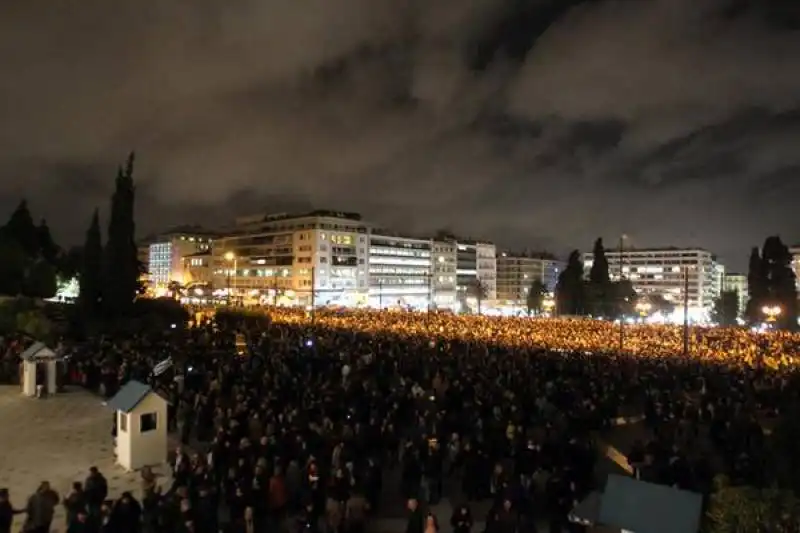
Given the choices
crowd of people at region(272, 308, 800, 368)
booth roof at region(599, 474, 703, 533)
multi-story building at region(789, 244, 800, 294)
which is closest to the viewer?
booth roof at region(599, 474, 703, 533)

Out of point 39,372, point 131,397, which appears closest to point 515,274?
point 39,372

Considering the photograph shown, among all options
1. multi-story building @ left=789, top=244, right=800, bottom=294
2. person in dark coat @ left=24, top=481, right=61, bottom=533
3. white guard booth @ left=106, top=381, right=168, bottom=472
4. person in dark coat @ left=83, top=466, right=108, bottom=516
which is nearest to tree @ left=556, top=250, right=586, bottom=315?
white guard booth @ left=106, top=381, right=168, bottom=472

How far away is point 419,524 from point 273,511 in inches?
91.6

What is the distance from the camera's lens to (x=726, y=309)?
307 ft

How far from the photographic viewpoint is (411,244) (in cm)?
13275

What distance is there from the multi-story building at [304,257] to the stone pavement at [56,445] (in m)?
88.7

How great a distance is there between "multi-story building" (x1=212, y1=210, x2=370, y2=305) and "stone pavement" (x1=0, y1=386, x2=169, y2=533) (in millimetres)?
88651

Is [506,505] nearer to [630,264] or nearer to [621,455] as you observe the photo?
[621,455]

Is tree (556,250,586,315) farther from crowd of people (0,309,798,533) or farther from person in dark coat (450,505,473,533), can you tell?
person in dark coat (450,505,473,533)

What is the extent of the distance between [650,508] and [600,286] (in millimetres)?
71474

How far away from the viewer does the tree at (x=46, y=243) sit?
56656mm

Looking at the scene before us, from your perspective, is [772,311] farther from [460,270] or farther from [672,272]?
[672,272]

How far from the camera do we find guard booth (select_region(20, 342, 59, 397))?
19000mm

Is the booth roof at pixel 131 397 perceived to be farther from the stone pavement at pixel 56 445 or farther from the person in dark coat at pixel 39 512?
the person in dark coat at pixel 39 512
